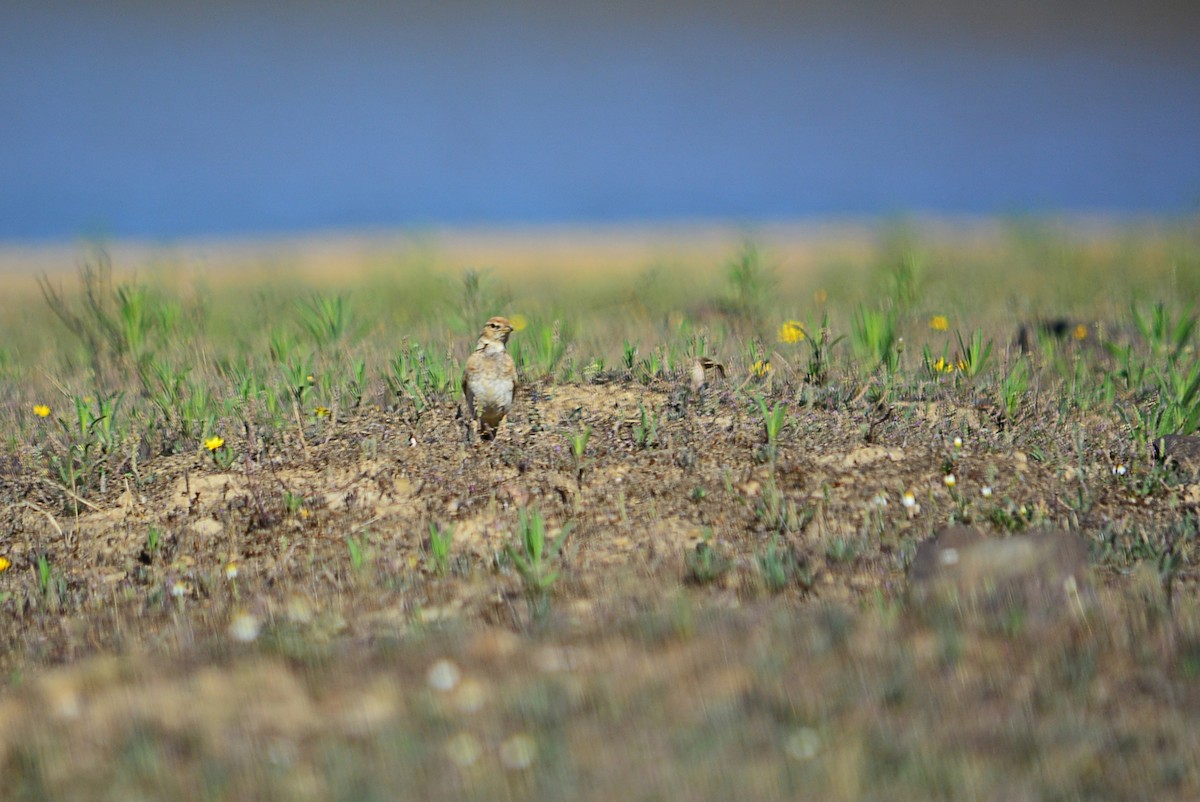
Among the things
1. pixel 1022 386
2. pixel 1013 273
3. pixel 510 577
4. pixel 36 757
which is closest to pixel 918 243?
pixel 1013 273

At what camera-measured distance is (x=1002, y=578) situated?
3326mm

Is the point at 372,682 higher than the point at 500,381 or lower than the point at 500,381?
lower

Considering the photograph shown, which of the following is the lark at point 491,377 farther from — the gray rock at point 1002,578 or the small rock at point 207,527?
the gray rock at point 1002,578

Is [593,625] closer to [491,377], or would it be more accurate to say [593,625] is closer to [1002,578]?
[1002,578]

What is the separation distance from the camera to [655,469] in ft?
14.6

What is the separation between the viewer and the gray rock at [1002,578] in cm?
314

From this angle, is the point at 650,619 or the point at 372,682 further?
the point at 650,619

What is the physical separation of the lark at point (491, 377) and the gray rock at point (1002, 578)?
1.78 m

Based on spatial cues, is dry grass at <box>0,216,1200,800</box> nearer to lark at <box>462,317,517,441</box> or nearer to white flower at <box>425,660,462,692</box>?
white flower at <box>425,660,462,692</box>

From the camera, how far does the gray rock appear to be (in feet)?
10.3

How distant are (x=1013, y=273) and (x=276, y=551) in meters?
9.23

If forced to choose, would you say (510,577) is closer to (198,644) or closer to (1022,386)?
(198,644)

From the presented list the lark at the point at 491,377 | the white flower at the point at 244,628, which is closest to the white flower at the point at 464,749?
the white flower at the point at 244,628

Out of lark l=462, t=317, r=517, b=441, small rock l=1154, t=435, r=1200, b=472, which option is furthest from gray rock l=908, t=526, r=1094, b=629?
lark l=462, t=317, r=517, b=441
